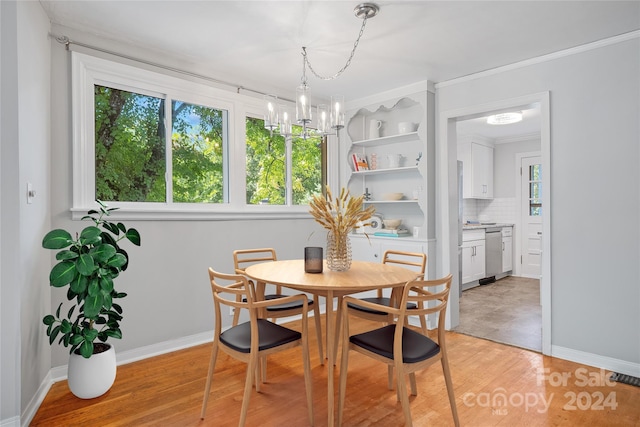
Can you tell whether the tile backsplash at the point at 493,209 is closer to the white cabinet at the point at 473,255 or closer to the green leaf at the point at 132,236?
the white cabinet at the point at 473,255

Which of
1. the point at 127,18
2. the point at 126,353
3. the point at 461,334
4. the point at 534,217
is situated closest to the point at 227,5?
the point at 127,18

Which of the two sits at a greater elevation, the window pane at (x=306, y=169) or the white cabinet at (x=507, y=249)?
the window pane at (x=306, y=169)

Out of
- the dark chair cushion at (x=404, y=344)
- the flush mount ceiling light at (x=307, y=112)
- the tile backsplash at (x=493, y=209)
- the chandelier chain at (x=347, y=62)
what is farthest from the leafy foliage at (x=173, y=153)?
the tile backsplash at (x=493, y=209)

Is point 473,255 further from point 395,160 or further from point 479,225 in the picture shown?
→ point 395,160

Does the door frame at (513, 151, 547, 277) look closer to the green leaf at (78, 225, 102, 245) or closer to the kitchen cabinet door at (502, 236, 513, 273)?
the kitchen cabinet door at (502, 236, 513, 273)

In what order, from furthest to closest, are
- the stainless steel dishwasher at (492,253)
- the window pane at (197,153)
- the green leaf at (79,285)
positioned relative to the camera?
the stainless steel dishwasher at (492,253) → the window pane at (197,153) → the green leaf at (79,285)

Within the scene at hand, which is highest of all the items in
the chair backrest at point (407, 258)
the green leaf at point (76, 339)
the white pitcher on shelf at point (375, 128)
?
the white pitcher on shelf at point (375, 128)

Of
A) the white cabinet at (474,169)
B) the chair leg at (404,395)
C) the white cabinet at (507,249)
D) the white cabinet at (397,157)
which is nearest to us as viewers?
the chair leg at (404,395)

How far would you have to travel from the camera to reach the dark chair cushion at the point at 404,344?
75.6 inches

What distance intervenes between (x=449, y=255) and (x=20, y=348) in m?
3.45

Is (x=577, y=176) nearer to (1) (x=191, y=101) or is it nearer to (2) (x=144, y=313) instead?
(1) (x=191, y=101)

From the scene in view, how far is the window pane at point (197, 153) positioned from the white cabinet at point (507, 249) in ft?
16.8

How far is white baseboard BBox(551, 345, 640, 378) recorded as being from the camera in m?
2.79

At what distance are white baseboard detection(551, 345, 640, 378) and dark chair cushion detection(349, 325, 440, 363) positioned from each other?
1752mm
